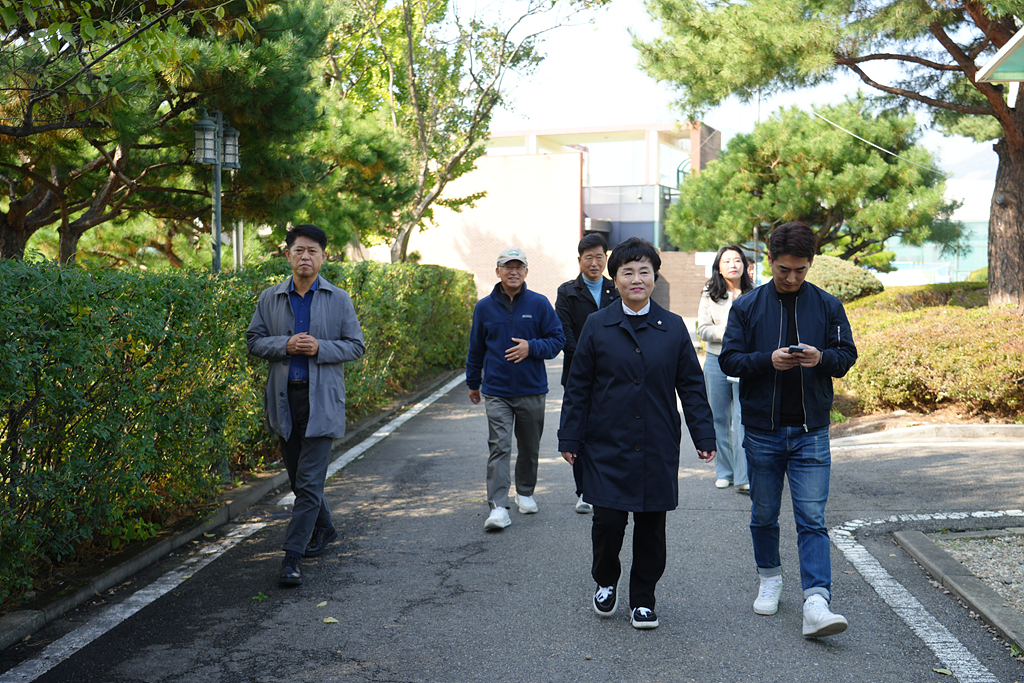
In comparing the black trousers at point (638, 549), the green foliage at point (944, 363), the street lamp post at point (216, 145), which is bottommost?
the black trousers at point (638, 549)

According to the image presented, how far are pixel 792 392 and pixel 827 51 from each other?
27.5 ft

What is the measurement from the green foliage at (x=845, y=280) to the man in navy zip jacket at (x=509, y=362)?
13.8m

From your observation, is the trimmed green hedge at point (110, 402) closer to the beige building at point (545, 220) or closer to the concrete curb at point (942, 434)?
the concrete curb at point (942, 434)

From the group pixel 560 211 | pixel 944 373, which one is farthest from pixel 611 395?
pixel 560 211

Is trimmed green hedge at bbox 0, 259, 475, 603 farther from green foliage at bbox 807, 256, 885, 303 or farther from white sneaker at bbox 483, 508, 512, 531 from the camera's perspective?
green foliage at bbox 807, 256, 885, 303

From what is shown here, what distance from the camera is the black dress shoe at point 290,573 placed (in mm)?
4824

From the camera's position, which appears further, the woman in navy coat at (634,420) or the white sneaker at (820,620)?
the woman in navy coat at (634,420)

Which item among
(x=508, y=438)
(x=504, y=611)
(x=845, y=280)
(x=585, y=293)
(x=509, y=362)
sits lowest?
(x=504, y=611)

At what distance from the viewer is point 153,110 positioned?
919cm

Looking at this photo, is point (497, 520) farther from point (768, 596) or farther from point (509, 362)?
point (768, 596)

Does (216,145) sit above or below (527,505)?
above

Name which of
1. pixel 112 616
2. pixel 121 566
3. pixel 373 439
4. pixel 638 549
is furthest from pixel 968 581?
pixel 373 439

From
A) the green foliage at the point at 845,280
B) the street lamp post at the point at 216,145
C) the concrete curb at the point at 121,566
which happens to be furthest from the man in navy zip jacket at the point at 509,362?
the green foliage at the point at 845,280

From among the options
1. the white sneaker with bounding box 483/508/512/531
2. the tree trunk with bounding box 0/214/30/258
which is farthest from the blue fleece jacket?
the tree trunk with bounding box 0/214/30/258
